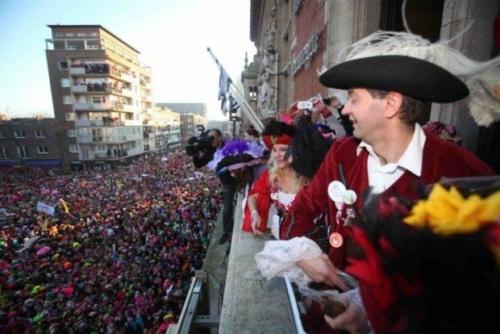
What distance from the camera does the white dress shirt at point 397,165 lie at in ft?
4.49

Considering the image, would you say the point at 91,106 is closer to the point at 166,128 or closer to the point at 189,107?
the point at 166,128

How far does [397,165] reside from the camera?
4.61ft

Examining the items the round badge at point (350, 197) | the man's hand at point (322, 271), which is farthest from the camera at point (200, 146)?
the man's hand at point (322, 271)

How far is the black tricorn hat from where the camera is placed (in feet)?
4.15

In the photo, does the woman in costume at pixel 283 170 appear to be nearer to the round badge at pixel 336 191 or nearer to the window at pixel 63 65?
the round badge at pixel 336 191

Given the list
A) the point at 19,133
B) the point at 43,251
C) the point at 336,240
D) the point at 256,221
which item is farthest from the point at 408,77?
the point at 19,133

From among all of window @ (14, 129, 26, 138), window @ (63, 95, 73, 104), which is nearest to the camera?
window @ (63, 95, 73, 104)

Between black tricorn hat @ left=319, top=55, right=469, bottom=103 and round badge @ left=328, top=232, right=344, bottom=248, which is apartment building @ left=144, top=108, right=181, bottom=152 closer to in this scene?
round badge @ left=328, top=232, right=344, bottom=248

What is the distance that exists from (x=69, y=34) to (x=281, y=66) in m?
37.6

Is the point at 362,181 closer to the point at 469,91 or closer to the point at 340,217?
the point at 340,217

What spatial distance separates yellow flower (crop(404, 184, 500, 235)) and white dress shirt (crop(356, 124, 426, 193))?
0.65 m

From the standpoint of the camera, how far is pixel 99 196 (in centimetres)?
2055

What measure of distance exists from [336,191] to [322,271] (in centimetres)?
55

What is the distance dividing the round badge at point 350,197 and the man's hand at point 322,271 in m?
0.41
